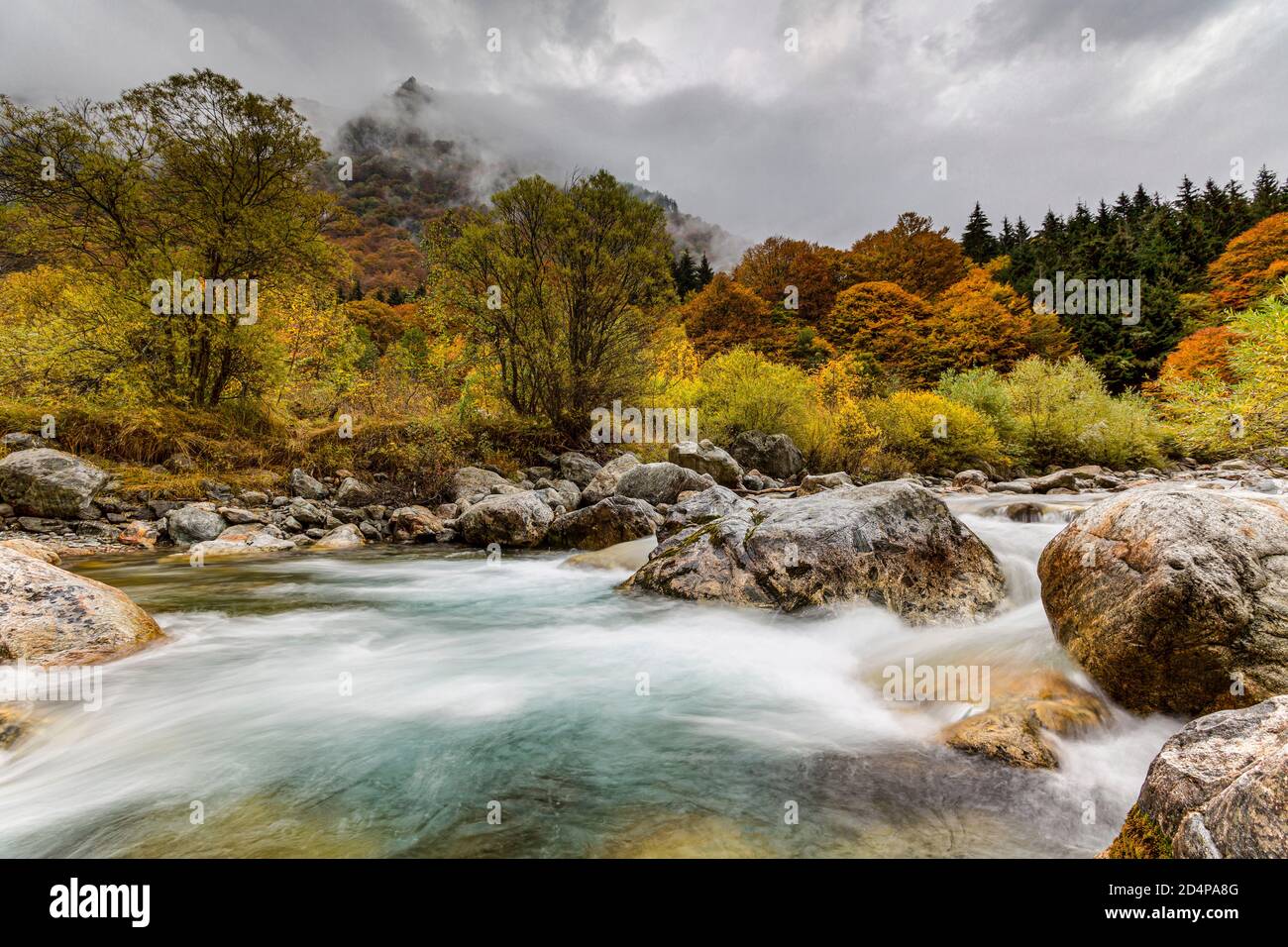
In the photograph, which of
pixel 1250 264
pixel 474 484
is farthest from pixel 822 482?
pixel 1250 264

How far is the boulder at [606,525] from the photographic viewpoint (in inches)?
410

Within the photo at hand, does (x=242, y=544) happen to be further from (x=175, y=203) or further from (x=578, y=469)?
(x=175, y=203)

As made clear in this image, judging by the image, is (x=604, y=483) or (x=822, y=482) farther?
(x=822, y=482)

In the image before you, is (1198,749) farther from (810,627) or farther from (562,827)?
(810,627)

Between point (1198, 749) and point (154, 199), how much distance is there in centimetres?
1859

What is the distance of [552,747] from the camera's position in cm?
368

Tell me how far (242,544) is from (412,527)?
2934 mm

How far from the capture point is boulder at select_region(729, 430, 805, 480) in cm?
1777

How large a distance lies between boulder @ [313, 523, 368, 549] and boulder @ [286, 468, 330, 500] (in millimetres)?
1826

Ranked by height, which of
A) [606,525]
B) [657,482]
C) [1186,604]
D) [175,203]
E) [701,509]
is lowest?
[606,525]

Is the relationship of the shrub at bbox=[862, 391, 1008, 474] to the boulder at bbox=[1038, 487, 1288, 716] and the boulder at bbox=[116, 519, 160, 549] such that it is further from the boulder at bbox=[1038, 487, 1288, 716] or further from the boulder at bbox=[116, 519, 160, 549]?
the boulder at bbox=[116, 519, 160, 549]

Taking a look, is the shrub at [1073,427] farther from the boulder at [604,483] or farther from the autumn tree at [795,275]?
the autumn tree at [795,275]

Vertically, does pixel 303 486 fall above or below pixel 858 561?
above

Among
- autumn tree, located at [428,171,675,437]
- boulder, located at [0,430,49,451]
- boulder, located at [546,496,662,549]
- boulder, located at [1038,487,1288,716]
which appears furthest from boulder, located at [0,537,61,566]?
boulder, located at [1038,487,1288,716]
